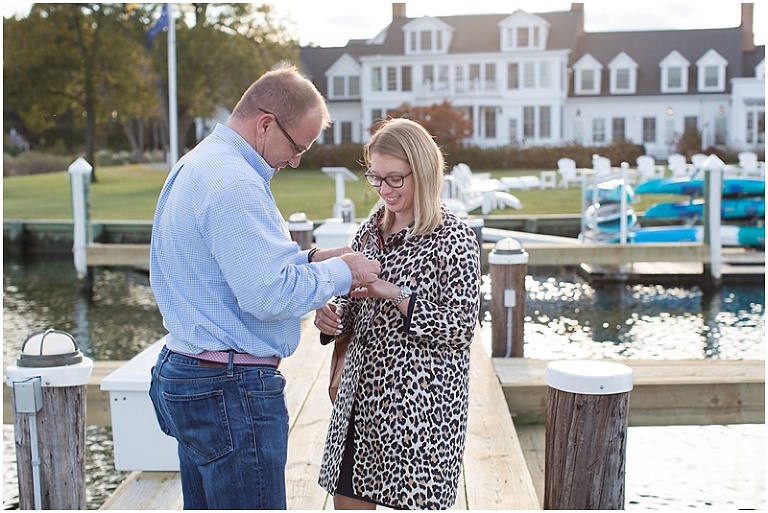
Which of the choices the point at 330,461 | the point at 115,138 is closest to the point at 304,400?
the point at 330,461

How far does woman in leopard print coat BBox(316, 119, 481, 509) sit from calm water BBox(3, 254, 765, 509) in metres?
3.31

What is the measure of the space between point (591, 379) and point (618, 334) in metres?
8.38

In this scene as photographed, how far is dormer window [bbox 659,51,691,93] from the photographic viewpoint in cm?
4425

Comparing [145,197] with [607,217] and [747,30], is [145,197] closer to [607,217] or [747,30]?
[607,217]

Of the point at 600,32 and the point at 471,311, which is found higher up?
the point at 600,32

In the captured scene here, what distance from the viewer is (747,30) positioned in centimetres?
4534

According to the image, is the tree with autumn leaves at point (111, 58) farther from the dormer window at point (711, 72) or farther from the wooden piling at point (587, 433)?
the wooden piling at point (587, 433)

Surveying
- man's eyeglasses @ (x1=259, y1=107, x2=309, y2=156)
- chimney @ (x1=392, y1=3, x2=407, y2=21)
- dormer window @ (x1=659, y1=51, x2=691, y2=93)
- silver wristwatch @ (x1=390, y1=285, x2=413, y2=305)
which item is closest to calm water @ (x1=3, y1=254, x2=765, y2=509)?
silver wristwatch @ (x1=390, y1=285, x2=413, y2=305)

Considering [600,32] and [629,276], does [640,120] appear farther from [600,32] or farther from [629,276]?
[629,276]

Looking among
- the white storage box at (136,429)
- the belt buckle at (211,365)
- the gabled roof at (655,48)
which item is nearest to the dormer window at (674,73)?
the gabled roof at (655,48)

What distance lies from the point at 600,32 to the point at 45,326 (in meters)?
40.4

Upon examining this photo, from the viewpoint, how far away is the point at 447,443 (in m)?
3.15

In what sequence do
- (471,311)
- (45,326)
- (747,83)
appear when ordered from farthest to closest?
(747,83), (45,326), (471,311)

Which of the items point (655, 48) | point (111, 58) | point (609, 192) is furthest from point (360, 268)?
point (655, 48)
